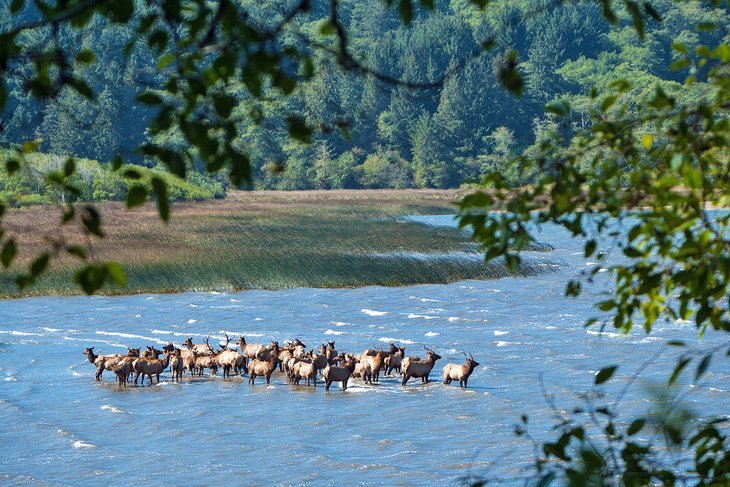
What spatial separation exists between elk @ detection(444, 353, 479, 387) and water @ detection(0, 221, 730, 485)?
0.23m

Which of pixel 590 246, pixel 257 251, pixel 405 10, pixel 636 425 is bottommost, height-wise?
pixel 257 251

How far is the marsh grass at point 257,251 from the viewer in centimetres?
3216

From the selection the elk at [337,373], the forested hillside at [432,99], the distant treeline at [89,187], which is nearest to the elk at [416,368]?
the elk at [337,373]

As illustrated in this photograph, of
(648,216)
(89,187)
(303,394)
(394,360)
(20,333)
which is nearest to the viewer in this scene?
(648,216)

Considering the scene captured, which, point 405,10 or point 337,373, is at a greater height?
point 405,10

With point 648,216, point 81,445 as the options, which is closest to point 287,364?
point 81,445

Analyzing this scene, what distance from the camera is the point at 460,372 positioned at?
19.1 metres

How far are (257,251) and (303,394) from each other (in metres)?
18.1

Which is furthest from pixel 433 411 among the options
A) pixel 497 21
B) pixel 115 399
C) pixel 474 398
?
pixel 497 21

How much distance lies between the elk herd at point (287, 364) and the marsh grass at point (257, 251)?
→ 27.0 feet

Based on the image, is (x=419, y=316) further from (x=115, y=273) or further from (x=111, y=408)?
(x=115, y=273)

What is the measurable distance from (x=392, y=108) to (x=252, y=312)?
78512 mm

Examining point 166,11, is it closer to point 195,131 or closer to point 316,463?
point 195,131

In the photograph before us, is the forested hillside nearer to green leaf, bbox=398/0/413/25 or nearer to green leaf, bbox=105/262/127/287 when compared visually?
green leaf, bbox=398/0/413/25
